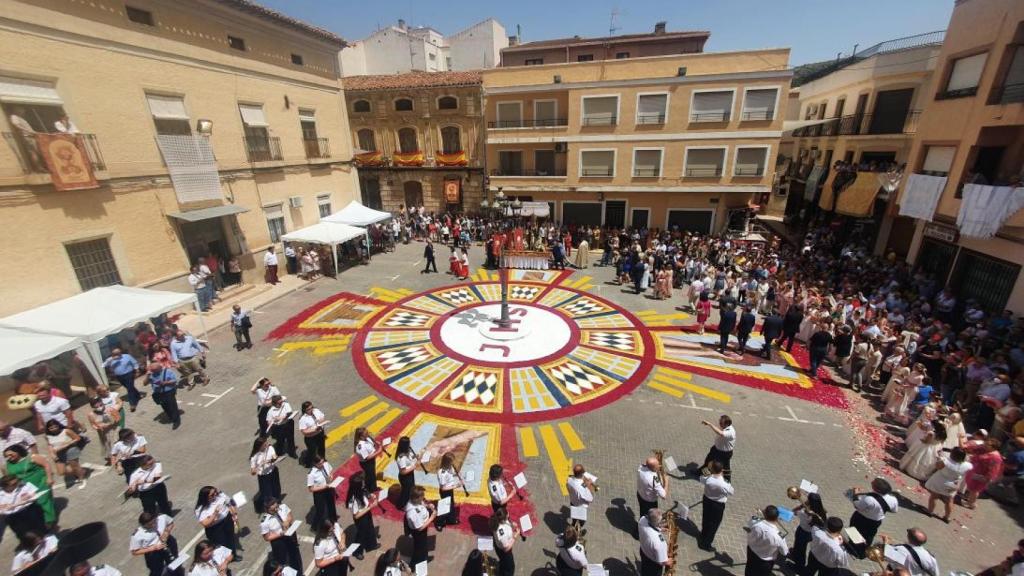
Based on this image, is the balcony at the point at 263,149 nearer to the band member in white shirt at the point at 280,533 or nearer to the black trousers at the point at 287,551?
the band member in white shirt at the point at 280,533

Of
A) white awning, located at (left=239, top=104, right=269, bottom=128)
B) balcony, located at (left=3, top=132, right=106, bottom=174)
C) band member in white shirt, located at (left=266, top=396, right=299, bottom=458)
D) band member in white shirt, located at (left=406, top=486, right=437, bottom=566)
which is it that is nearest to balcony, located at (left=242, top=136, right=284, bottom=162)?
white awning, located at (left=239, top=104, right=269, bottom=128)

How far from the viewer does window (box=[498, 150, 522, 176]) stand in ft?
97.2

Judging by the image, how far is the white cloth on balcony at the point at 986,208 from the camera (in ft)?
44.4

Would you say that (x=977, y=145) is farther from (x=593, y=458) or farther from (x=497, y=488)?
(x=497, y=488)

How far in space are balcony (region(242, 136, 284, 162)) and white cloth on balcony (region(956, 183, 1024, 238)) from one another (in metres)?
28.6

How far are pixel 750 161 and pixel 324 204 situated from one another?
25.3m

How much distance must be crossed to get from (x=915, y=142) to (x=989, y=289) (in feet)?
23.4

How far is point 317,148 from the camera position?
A: 23.7 metres

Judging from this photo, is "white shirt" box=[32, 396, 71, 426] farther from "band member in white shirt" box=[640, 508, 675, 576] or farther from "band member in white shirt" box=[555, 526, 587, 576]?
"band member in white shirt" box=[640, 508, 675, 576]

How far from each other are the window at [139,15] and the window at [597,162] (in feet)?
70.4

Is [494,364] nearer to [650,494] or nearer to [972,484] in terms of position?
[650,494]

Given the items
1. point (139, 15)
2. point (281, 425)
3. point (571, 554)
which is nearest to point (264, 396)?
point (281, 425)

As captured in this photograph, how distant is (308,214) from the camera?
931 inches

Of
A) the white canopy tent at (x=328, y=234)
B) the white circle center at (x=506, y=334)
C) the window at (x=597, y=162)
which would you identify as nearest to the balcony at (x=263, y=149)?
the white canopy tent at (x=328, y=234)
